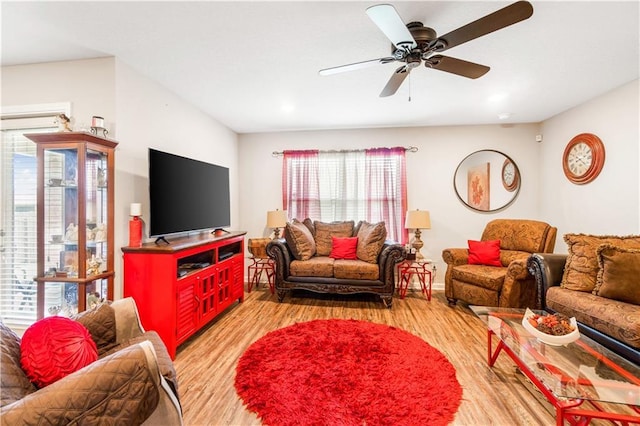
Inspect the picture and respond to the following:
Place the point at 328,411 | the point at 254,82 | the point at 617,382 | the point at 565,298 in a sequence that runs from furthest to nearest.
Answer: the point at 254,82 < the point at 565,298 < the point at 328,411 < the point at 617,382

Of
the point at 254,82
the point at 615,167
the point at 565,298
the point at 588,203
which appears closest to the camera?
the point at 565,298

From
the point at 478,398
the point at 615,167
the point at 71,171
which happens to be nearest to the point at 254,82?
the point at 71,171

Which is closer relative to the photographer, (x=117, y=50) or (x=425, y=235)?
(x=117, y=50)

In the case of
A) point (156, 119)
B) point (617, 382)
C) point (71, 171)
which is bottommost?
point (617, 382)

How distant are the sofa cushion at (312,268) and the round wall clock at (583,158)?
10.5 ft

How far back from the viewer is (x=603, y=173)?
3.03 meters

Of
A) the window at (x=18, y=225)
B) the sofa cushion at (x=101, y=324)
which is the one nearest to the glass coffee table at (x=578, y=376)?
the sofa cushion at (x=101, y=324)

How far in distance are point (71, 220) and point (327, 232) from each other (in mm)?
2884

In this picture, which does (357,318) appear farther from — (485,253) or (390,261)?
(485,253)

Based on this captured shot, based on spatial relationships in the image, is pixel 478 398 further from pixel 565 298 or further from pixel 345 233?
pixel 345 233

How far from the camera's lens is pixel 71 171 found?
2.09 meters

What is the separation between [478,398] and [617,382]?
0.72 meters

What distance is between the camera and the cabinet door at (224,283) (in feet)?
9.90

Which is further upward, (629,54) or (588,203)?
(629,54)
